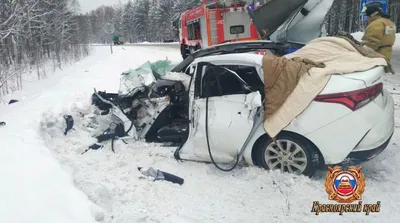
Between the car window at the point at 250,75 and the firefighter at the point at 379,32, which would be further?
the firefighter at the point at 379,32

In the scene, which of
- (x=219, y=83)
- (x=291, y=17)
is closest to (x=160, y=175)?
(x=219, y=83)

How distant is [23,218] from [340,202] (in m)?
2.91

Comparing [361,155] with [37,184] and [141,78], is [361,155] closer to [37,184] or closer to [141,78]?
[37,184]

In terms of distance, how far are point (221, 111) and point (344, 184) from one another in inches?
61.9

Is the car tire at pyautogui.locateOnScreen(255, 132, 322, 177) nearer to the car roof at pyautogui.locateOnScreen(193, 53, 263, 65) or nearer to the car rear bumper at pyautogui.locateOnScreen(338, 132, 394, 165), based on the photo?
the car rear bumper at pyautogui.locateOnScreen(338, 132, 394, 165)

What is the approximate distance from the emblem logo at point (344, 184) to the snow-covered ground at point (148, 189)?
3.3 inches

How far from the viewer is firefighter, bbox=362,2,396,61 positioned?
504cm

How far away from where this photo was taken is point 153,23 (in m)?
69.4

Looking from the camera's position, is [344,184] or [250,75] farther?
[250,75]

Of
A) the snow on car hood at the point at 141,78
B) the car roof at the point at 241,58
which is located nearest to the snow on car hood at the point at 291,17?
the car roof at the point at 241,58

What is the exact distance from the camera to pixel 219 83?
389 centimetres

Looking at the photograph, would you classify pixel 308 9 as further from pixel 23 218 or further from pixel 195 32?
pixel 195 32

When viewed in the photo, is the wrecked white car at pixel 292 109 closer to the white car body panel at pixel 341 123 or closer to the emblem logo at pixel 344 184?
the white car body panel at pixel 341 123

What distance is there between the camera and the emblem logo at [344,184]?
3.21 metres
